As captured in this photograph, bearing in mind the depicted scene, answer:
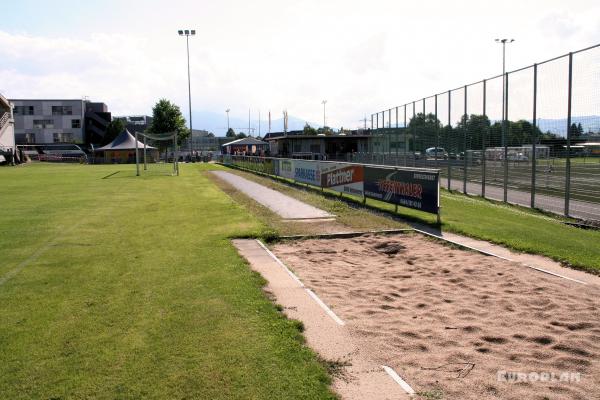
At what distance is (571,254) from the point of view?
8.90m

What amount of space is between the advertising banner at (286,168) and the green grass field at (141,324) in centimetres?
1623

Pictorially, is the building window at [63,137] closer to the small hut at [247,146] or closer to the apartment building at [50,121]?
the apartment building at [50,121]

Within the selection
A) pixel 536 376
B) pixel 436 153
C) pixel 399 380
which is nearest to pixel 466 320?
pixel 536 376

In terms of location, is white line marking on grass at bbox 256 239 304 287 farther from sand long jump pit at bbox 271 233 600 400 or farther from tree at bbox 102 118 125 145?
tree at bbox 102 118 125 145

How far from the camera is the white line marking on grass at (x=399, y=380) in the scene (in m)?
3.93

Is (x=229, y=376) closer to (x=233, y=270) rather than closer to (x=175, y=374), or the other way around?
(x=175, y=374)

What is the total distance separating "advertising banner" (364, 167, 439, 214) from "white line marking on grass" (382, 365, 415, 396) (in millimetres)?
8828

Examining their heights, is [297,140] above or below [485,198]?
above

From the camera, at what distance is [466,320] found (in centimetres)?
562

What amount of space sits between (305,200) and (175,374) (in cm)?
1428

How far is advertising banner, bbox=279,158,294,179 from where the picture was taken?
89.7ft

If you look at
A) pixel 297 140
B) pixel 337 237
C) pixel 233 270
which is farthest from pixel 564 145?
pixel 297 140

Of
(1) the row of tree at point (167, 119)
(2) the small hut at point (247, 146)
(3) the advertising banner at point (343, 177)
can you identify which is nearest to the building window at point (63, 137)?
(1) the row of tree at point (167, 119)

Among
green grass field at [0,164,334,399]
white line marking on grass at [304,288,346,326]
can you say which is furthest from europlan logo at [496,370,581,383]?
white line marking on grass at [304,288,346,326]
